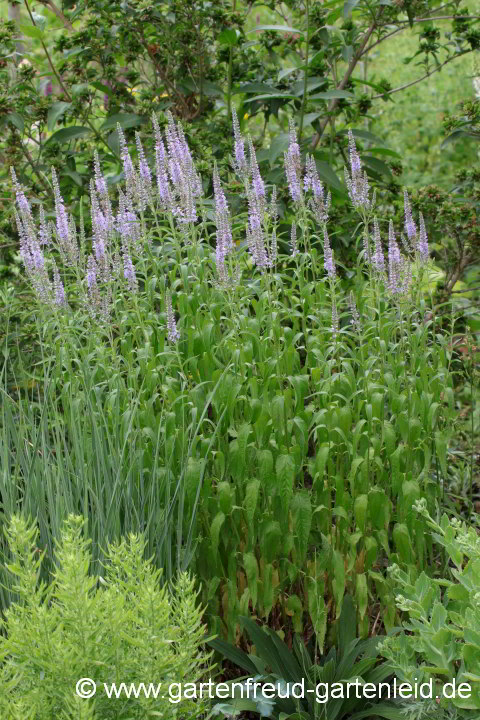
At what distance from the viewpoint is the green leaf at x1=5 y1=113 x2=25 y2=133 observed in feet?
16.5

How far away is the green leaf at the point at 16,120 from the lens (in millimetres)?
5027

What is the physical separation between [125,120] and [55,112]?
0.39m

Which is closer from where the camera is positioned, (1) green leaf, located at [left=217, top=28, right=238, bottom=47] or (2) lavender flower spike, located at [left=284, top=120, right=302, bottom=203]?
(2) lavender flower spike, located at [left=284, top=120, right=302, bottom=203]

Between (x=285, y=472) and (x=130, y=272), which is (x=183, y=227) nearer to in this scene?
(x=130, y=272)

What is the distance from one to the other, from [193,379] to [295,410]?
46 cm

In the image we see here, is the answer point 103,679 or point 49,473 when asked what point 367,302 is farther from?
point 103,679

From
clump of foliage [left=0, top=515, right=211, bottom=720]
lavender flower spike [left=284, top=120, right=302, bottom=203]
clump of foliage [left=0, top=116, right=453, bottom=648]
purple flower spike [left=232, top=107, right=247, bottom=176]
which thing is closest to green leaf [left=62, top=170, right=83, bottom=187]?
clump of foliage [left=0, top=116, right=453, bottom=648]

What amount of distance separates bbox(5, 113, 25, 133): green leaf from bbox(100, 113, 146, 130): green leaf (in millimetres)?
480

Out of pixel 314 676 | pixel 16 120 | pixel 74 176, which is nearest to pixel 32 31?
pixel 16 120

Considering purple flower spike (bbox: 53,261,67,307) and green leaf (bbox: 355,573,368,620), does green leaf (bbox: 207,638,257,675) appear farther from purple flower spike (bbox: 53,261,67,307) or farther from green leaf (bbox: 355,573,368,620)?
purple flower spike (bbox: 53,261,67,307)

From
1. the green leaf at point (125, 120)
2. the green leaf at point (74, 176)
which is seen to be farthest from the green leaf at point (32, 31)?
the green leaf at point (74, 176)

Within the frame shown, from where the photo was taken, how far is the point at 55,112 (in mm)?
5145

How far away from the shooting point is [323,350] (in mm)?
3672

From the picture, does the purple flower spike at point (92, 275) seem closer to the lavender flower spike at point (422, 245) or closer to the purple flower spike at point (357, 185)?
the purple flower spike at point (357, 185)
